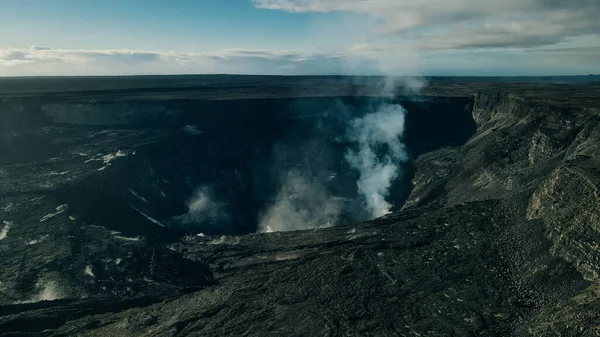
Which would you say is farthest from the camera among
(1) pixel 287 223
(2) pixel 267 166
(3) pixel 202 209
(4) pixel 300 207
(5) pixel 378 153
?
(5) pixel 378 153

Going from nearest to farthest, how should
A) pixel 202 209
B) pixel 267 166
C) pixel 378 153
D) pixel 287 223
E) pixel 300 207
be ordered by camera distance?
1. pixel 287 223
2. pixel 202 209
3. pixel 300 207
4. pixel 267 166
5. pixel 378 153

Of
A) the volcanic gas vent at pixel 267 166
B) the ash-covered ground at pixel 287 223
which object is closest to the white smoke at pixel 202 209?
the volcanic gas vent at pixel 267 166

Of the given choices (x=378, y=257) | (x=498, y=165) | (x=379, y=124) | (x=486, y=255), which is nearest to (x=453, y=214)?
(x=486, y=255)

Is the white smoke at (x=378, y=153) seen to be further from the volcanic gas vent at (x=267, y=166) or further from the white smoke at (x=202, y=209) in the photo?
the white smoke at (x=202, y=209)

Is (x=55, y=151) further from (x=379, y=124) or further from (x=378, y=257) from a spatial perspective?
(x=379, y=124)

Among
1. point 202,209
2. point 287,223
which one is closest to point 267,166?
point 287,223

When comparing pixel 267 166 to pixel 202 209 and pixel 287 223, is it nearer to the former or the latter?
pixel 287 223
